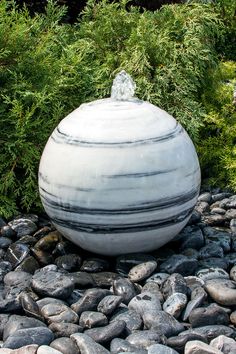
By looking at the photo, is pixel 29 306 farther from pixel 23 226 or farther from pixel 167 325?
pixel 23 226

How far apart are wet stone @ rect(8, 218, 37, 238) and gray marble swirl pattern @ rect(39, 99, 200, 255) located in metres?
0.61

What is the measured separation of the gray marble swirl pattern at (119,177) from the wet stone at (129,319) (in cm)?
47

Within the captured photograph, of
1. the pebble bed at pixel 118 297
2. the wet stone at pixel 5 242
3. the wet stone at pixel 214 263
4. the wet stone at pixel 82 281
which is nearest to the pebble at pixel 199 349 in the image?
the pebble bed at pixel 118 297

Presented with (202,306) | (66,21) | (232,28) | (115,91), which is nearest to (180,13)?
(232,28)

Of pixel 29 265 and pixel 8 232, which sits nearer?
pixel 29 265

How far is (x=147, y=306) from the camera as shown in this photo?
330 centimetres

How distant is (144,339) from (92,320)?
0.28 metres

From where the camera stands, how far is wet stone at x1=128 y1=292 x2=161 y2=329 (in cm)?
320

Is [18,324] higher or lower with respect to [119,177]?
lower

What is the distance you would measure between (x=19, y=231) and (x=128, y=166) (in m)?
1.17

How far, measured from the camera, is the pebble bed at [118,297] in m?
3.02

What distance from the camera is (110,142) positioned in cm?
352

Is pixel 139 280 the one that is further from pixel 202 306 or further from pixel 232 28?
pixel 232 28

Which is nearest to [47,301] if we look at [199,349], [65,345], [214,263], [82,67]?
[65,345]
